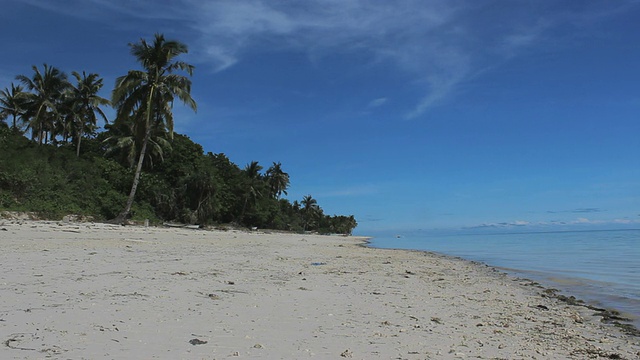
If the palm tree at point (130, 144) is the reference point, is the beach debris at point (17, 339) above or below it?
below

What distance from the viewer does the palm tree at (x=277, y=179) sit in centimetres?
8281

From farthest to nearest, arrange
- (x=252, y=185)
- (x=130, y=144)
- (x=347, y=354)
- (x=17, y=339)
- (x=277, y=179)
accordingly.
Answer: (x=277, y=179) → (x=252, y=185) → (x=130, y=144) → (x=347, y=354) → (x=17, y=339)

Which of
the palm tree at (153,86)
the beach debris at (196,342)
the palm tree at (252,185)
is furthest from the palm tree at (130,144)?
the beach debris at (196,342)

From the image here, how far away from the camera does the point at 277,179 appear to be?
82.8 m

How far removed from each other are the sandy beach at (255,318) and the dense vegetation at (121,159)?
58.9 feet

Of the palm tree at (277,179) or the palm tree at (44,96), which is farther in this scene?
the palm tree at (277,179)

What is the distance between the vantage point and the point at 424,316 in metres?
5.76

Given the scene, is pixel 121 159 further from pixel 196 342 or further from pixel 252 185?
pixel 196 342

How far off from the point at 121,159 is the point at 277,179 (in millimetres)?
45212

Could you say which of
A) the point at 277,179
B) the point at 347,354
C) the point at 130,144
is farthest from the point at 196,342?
the point at 277,179

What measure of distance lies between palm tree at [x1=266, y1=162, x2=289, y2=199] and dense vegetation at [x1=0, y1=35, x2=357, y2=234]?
19011 mm

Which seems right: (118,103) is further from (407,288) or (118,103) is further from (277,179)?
(277,179)

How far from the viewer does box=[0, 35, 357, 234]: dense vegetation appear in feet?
81.4

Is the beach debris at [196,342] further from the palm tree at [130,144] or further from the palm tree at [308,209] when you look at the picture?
the palm tree at [308,209]
